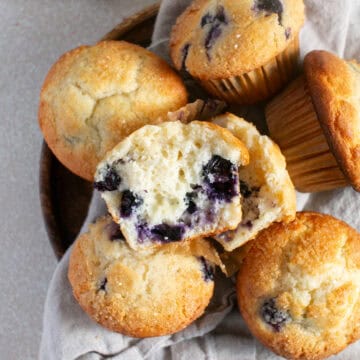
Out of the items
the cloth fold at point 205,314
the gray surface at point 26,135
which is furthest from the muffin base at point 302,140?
the gray surface at point 26,135

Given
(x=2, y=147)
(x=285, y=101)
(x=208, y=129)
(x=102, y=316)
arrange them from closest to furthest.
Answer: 1. (x=208, y=129)
2. (x=102, y=316)
3. (x=285, y=101)
4. (x=2, y=147)

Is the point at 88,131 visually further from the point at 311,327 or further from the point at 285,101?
the point at 311,327

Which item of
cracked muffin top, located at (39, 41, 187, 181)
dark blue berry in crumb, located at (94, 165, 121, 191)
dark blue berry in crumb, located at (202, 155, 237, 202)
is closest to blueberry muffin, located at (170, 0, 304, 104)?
cracked muffin top, located at (39, 41, 187, 181)

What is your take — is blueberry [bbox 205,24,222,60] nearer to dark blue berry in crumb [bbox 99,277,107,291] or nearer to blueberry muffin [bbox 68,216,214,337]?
blueberry muffin [bbox 68,216,214,337]

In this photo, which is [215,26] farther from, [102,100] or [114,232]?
[114,232]

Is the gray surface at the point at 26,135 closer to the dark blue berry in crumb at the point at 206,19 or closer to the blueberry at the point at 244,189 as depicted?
the dark blue berry in crumb at the point at 206,19

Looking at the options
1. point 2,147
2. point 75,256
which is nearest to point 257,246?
point 75,256
